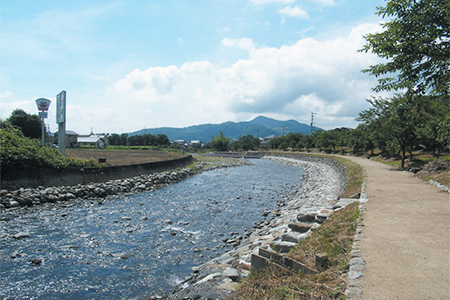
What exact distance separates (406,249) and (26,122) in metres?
42.8

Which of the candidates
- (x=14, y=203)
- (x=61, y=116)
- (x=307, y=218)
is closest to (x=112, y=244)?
(x=307, y=218)

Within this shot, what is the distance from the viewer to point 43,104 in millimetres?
22141

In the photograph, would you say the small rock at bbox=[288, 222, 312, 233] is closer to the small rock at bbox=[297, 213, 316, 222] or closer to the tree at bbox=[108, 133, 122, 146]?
the small rock at bbox=[297, 213, 316, 222]

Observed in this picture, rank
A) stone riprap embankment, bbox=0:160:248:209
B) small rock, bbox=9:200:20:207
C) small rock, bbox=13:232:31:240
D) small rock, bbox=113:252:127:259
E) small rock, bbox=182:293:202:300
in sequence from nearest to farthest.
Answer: small rock, bbox=182:293:202:300
small rock, bbox=113:252:127:259
small rock, bbox=13:232:31:240
small rock, bbox=9:200:20:207
stone riprap embankment, bbox=0:160:248:209

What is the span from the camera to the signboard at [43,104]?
71.9 feet

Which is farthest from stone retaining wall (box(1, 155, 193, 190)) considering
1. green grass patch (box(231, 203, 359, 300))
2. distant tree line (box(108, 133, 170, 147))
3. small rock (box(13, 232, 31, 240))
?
distant tree line (box(108, 133, 170, 147))

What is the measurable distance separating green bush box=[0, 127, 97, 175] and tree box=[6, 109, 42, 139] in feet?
61.2

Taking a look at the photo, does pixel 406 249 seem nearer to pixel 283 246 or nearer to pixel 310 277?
pixel 310 277

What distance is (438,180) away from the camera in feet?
43.2

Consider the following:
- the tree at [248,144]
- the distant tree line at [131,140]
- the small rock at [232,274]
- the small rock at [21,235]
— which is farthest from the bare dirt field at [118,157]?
the distant tree line at [131,140]

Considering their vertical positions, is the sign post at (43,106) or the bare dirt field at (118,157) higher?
the sign post at (43,106)

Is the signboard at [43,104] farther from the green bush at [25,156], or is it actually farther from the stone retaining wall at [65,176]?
the stone retaining wall at [65,176]

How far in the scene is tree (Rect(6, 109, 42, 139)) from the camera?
117ft

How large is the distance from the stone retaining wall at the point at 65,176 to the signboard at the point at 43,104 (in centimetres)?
671
